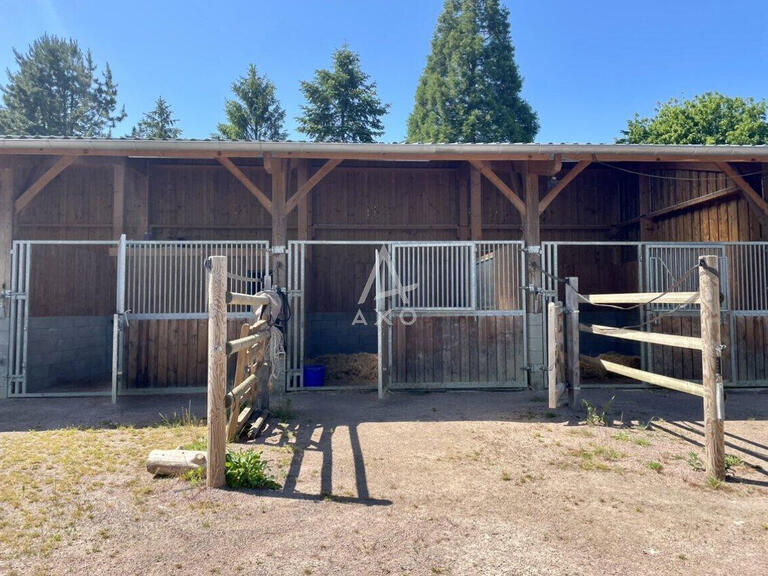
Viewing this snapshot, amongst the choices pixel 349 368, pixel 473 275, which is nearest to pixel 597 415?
pixel 473 275

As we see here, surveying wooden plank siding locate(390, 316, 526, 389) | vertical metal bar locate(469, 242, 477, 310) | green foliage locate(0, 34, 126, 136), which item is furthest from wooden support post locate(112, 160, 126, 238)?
green foliage locate(0, 34, 126, 136)

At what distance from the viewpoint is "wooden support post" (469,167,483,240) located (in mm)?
8477

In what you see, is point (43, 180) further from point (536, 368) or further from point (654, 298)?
point (654, 298)

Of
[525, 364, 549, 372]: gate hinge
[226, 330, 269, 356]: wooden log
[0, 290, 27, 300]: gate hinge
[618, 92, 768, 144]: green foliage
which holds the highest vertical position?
[618, 92, 768, 144]: green foliage

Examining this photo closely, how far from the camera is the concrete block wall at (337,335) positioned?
352 inches

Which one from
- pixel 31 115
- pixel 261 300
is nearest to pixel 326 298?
pixel 261 300

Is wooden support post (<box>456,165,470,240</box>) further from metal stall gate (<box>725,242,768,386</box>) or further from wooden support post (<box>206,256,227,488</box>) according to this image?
wooden support post (<box>206,256,227,488</box>)

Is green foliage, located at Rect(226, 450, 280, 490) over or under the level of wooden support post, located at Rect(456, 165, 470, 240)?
under

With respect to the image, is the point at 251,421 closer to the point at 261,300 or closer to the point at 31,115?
the point at 261,300

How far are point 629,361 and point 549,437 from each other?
464 cm

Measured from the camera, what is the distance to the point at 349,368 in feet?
25.6

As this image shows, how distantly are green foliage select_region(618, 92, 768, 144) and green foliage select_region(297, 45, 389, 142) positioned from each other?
12.7 metres

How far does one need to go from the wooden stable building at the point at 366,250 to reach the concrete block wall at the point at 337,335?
4 cm

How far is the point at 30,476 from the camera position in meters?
3.14
